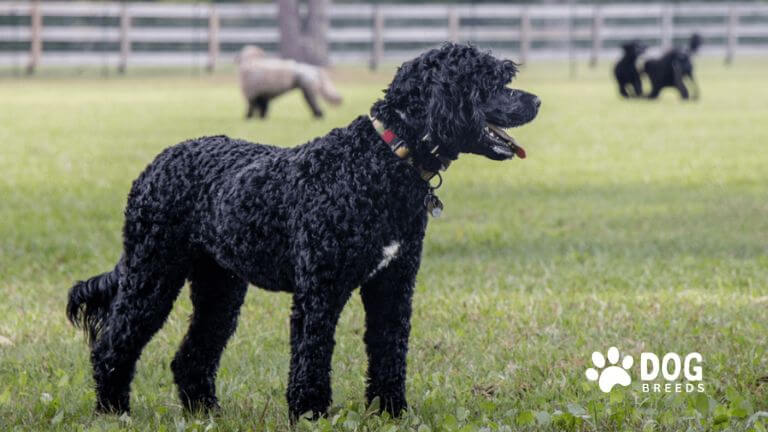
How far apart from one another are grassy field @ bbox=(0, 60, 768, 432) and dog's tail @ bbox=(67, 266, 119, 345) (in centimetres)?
33

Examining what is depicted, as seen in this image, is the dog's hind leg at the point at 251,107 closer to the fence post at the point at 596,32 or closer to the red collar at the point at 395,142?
the red collar at the point at 395,142

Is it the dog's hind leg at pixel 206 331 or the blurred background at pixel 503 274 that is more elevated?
the dog's hind leg at pixel 206 331

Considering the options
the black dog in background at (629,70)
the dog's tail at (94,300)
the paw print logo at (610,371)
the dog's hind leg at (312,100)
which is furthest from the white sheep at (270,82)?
the dog's tail at (94,300)

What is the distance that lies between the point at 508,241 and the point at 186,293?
301 centimetres

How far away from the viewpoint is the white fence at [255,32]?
39375 millimetres

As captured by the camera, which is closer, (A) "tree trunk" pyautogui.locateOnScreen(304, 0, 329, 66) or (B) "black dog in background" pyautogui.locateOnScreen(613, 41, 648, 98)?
(B) "black dog in background" pyautogui.locateOnScreen(613, 41, 648, 98)

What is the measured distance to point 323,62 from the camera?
125 feet

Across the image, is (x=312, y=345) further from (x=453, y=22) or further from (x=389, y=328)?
(x=453, y=22)

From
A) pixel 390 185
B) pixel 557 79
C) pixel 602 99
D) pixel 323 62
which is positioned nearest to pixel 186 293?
pixel 390 185

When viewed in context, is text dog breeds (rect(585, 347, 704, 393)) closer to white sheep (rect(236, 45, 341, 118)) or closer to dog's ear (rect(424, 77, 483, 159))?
dog's ear (rect(424, 77, 483, 159))

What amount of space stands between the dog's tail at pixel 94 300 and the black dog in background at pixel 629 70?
21798 millimetres

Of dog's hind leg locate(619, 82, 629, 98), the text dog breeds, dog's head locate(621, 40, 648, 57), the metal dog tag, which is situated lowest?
dog's hind leg locate(619, 82, 629, 98)

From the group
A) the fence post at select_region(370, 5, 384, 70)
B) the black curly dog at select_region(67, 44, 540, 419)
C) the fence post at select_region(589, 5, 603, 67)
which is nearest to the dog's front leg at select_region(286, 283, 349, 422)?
the black curly dog at select_region(67, 44, 540, 419)

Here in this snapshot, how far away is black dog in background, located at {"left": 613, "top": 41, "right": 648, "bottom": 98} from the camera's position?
25953mm
